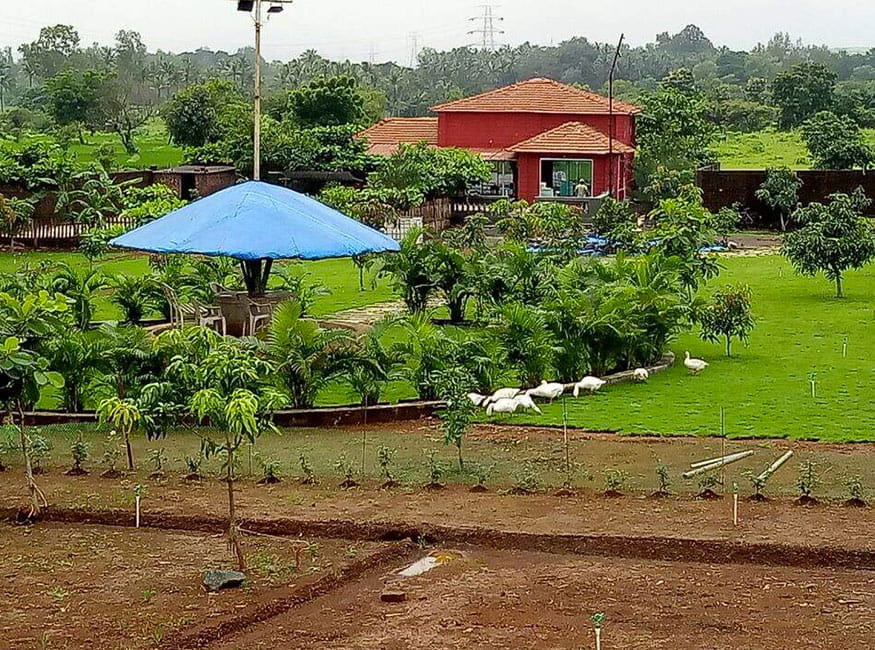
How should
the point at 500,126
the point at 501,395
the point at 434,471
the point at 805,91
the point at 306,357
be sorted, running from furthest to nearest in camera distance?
the point at 805,91
the point at 500,126
the point at 306,357
the point at 501,395
the point at 434,471

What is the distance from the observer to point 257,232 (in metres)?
15.9

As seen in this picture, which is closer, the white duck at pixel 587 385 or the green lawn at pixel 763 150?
the white duck at pixel 587 385

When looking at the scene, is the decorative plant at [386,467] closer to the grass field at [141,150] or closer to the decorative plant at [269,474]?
the decorative plant at [269,474]

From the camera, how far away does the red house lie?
121 feet

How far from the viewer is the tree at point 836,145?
127 ft

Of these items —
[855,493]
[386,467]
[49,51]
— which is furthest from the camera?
[49,51]

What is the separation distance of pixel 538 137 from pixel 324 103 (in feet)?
28.2

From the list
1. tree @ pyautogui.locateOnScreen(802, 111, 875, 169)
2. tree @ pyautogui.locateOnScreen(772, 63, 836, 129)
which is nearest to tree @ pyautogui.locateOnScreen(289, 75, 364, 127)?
tree @ pyautogui.locateOnScreen(802, 111, 875, 169)

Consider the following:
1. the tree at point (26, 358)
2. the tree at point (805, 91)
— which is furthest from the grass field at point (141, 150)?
the tree at point (26, 358)

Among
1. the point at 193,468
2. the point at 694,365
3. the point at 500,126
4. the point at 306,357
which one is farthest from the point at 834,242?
the point at 500,126

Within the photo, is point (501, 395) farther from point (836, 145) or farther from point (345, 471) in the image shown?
point (836, 145)

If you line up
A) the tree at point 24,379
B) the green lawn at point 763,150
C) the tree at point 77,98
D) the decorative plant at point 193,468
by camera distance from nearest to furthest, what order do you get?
the tree at point 24,379 < the decorative plant at point 193,468 < the green lawn at point 763,150 < the tree at point 77,98

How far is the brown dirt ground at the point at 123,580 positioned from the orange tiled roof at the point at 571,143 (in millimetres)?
29009

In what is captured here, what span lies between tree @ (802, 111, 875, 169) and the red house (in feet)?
17.7
